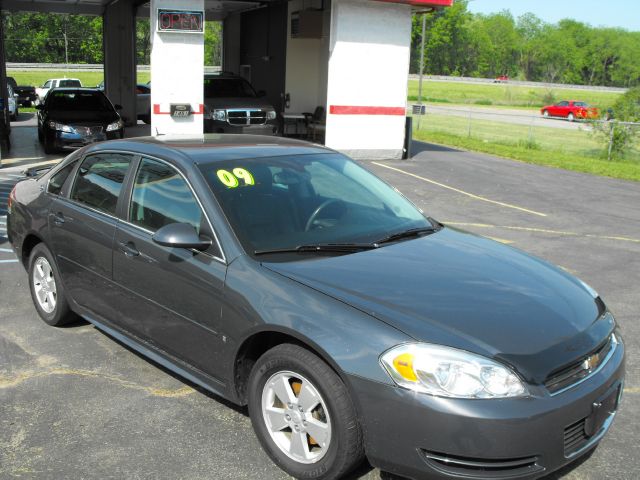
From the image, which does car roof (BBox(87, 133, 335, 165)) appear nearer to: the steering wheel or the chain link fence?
the steering wheel

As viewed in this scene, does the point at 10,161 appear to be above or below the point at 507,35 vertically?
below

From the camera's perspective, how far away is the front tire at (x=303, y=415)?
126 inches

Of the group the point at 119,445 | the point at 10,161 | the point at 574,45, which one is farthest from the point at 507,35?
the point at 119,445

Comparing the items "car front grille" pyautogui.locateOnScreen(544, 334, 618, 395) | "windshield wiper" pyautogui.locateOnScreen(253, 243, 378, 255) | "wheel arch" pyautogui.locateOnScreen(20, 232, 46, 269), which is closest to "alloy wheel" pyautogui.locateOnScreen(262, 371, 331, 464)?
"windshield wiper" pyautogui.locateOnScreen(253, 243, 378, 255)

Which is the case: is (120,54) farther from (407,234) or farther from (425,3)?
(407,234)

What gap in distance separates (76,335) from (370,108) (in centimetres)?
1343

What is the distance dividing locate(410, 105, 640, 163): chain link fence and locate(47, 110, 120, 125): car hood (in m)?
9.48

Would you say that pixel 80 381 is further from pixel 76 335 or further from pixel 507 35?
pixel 507 35

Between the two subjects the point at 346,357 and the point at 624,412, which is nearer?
the point at 346,357

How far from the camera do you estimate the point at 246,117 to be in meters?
17.9

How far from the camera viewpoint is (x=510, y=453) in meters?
2.96

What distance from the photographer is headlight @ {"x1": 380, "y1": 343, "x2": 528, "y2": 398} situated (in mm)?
2998

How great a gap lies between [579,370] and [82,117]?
647 inches

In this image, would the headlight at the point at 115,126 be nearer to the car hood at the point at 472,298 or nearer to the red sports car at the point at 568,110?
the car hood at the point at 472,298
